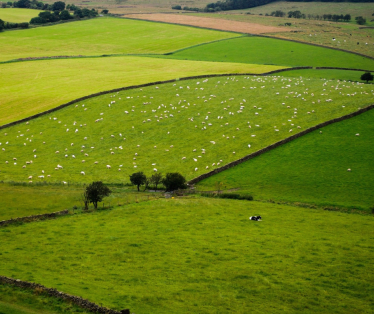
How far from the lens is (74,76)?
78.4 m

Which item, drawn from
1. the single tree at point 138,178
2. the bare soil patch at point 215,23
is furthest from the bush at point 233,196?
the bare soil patch at point 215,23

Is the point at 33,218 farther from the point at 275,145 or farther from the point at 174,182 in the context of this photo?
the point at 275,145

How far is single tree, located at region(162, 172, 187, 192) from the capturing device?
1606 inches

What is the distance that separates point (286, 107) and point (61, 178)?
103 feet

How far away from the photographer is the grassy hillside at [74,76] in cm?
6486

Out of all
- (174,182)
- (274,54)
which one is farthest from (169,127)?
(274,54)

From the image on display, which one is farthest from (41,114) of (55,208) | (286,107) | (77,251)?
(77,251)

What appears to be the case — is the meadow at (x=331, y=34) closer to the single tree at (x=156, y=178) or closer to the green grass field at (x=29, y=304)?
the single tree at (x=156, y=178)

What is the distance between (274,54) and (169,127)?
51.8 m

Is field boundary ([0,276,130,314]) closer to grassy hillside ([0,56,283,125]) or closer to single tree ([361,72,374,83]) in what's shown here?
grassy hillside ([0,56,283,125])

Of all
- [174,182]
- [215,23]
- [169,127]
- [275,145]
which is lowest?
[174,182]

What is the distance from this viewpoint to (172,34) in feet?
399

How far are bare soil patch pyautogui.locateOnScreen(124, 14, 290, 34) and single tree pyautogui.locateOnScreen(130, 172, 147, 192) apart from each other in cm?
9091

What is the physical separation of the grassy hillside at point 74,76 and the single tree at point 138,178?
2559cm
